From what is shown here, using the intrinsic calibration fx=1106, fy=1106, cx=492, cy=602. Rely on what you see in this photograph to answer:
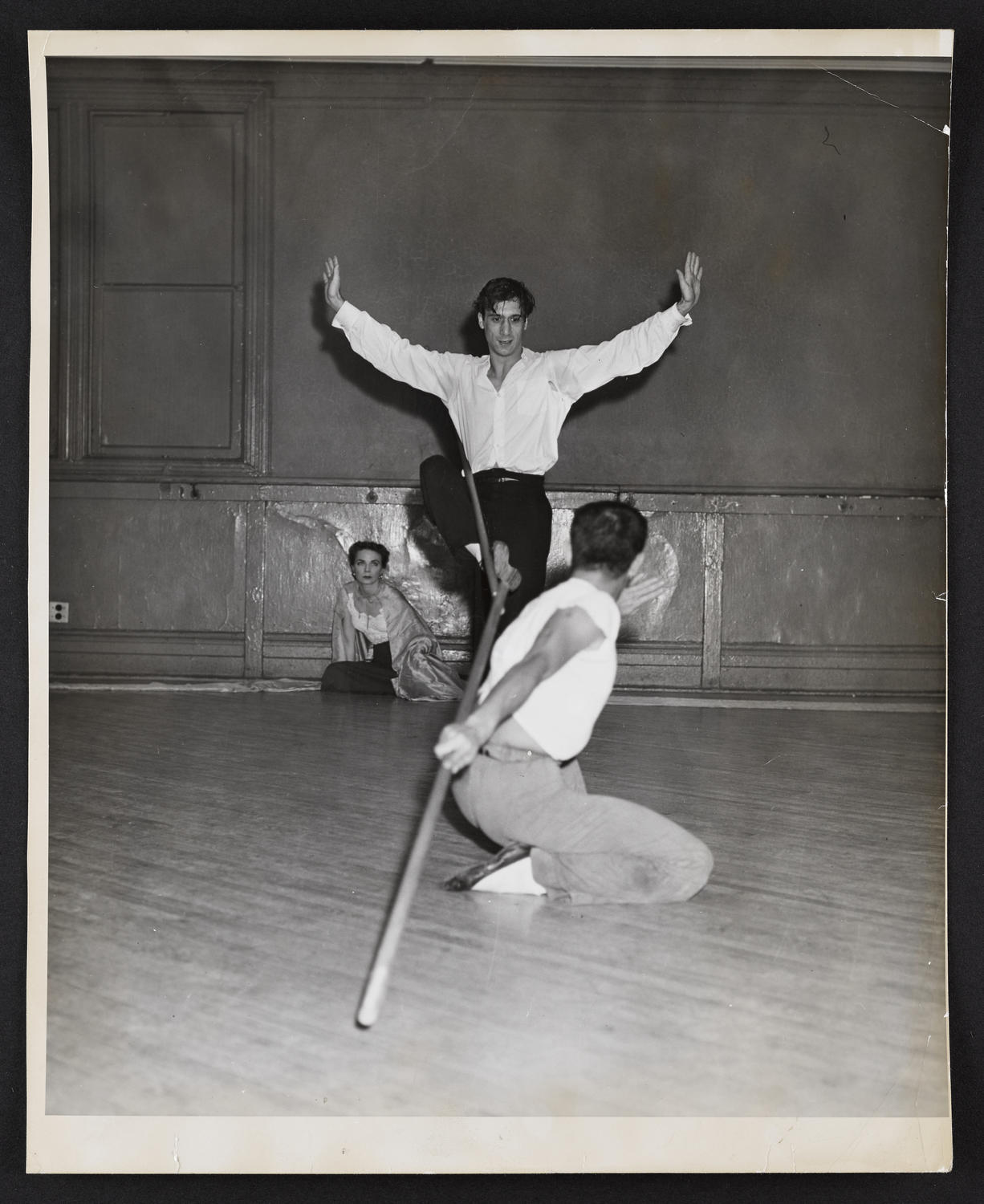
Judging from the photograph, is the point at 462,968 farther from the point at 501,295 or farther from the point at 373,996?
the point at 501,295

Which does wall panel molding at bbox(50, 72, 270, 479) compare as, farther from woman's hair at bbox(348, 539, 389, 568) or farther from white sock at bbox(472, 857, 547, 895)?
white sock at bbox(472, 857, 547, 895)

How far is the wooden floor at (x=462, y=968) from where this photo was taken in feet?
4.23

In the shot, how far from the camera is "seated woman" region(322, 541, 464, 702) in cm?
471

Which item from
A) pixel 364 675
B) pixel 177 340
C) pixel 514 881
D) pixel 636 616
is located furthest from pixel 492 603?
pixel 177 340

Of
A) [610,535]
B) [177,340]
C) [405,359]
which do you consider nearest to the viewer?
[610,535]

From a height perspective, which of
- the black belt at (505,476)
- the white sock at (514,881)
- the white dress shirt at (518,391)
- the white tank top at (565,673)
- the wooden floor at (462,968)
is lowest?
the wooden floor at (462,968)

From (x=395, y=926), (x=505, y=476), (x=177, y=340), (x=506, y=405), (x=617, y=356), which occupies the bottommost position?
(x=395, y=926)

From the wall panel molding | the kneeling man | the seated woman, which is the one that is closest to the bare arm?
the kneeling man

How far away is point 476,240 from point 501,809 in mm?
4006

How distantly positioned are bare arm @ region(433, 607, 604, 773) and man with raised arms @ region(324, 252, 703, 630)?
142 centimetres

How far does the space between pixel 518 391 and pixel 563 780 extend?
171 cm

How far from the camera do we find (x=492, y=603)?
2402 mm

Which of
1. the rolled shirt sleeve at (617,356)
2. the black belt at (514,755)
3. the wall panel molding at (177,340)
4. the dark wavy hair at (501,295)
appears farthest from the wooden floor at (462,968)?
the wall panel molding at (177,340)

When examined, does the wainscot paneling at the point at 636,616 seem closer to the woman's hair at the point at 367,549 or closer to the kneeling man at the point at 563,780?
the woman's hair at the point at 367,549
